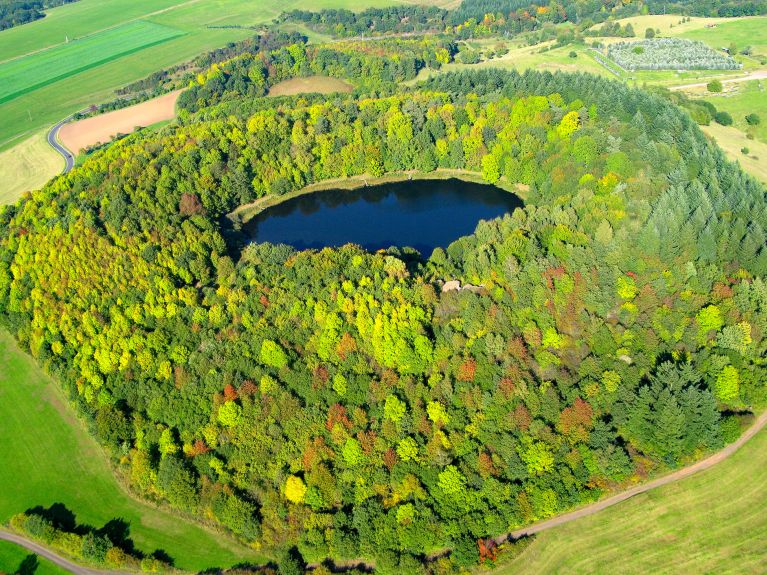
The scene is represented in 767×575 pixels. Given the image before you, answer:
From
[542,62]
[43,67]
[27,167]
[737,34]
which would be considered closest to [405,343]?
[27,167]

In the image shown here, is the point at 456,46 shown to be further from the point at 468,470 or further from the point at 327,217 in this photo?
the point at 468,470

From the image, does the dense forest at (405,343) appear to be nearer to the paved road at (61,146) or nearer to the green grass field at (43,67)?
the paved road at (61,146)

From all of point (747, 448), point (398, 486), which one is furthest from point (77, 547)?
point (747, 448)

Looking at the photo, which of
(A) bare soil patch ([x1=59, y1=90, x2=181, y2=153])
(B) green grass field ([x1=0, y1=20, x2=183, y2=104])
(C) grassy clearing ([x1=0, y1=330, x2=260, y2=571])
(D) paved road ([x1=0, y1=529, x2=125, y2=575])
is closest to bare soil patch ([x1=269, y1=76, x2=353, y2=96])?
(A) bare soil patch ([x1=59, y1=90, x2=181, y2=153])

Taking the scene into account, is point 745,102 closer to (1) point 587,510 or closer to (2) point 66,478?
(1) point 587,510

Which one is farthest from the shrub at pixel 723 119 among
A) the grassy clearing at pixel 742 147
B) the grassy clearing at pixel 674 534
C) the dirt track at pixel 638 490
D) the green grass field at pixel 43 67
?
the green grass field at pixel 43 67

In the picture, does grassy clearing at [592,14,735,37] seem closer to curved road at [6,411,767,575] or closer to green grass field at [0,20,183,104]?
curved road at [6,411,767,575]
